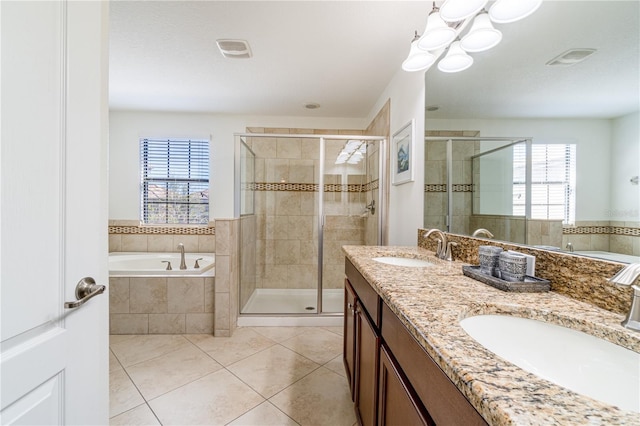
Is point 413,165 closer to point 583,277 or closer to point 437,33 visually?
point 437,33

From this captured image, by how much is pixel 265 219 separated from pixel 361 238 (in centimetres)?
119

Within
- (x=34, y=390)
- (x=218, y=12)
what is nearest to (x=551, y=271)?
(x=34, y=390)

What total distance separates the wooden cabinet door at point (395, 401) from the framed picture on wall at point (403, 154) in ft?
4.79

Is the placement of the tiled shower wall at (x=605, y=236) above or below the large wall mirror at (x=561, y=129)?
below

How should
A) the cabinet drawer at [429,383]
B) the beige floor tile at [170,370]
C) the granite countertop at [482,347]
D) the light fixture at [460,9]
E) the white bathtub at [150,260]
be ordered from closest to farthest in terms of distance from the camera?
1. the granite countertop at [482,347]
2. the cabinet drawer at [429,383]
3. the light fixture at [460,9]
4. the beige floor tile at [170,370]
5. the white bathtub at [150,260]

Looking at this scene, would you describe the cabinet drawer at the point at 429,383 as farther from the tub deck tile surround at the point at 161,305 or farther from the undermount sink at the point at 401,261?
the tub deck tile surround at the point at 161,305

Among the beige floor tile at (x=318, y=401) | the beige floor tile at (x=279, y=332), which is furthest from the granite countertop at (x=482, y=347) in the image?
the beige floor tile at (x=279, y=332)

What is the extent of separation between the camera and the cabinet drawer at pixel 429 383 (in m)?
0.43

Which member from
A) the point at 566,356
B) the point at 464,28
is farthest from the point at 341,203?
the point at 566,356

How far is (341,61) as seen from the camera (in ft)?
7.19

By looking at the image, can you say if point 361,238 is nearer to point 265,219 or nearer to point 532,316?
point 265,219

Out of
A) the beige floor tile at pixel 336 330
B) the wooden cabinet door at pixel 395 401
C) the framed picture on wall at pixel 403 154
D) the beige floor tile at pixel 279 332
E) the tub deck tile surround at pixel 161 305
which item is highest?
the framed picture on wall at pixel 403 154

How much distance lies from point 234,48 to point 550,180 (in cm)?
218

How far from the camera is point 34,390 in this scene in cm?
58
